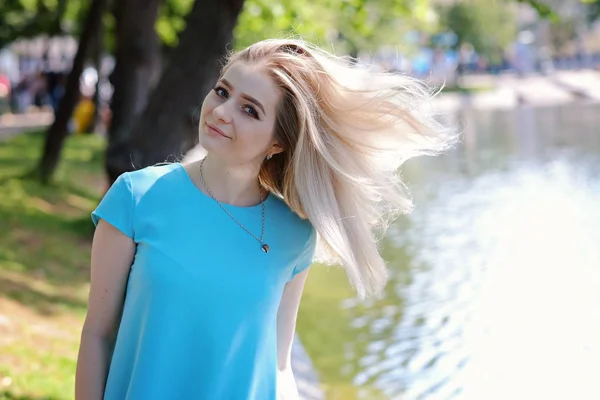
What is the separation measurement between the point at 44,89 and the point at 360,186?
114 ft

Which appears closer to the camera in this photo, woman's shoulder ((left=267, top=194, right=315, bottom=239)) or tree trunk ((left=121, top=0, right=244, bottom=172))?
woman's shoulder ((left=267, top=194, right=315, bottom=239))

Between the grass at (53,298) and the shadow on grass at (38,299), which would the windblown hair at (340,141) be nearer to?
the grass at (53,298)

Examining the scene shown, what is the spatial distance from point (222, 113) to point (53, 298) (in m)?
5.82

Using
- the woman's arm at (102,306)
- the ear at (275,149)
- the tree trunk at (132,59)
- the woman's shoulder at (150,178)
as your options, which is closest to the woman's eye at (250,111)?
the ear at (275,149)

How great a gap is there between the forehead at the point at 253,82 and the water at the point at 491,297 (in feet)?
15.1

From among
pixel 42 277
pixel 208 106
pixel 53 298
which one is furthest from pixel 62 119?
pixel 208 106

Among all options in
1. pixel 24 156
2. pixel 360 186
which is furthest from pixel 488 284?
pixel 24 156

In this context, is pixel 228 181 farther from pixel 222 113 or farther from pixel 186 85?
pixel 186 85

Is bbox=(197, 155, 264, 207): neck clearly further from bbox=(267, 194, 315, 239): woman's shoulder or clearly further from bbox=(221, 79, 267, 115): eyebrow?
bbox=(221, 79, 267, 115): eyebrow

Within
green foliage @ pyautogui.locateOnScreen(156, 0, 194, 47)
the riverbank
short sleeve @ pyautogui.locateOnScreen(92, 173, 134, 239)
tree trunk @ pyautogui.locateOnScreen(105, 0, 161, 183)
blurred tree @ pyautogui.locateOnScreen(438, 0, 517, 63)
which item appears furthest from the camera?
blurred tree @ pyautogui.locateOnScreen(438, 0, 517, 63)

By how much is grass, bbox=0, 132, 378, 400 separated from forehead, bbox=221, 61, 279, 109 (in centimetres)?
310

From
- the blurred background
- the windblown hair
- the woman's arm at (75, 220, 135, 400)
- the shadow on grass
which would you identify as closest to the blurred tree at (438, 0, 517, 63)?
the blurred background

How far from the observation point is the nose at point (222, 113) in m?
2.66

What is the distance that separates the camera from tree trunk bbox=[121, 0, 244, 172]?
8078 millimetres
